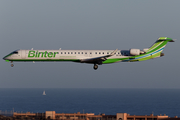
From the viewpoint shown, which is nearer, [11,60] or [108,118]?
[11,60]

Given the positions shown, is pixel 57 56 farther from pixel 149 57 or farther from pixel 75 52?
pixel 149 57

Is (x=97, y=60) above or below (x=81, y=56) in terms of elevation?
below

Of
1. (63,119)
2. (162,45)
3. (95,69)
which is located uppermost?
(162,45)

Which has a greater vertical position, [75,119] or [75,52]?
[75,52]

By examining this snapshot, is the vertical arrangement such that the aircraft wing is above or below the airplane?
below

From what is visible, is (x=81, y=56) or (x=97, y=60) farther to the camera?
(x=81, y=56)

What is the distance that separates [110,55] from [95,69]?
4.51 m

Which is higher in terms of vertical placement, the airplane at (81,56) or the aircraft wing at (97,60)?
the airplane at (81,56)

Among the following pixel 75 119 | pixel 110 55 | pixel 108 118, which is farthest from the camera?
pixel 108 118

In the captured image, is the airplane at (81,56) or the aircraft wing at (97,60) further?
the airplane at (81,56)

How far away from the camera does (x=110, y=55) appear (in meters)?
53.2

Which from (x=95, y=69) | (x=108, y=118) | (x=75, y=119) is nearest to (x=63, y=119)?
(x=75, y=119)

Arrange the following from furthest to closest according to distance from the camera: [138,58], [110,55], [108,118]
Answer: [108,118]
[138,58]
[110,55]

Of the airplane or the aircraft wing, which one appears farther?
the airplane
